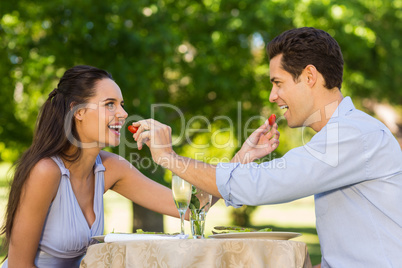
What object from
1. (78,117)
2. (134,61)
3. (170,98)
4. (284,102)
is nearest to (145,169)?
(134,61)

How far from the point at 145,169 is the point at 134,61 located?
6.03 feet

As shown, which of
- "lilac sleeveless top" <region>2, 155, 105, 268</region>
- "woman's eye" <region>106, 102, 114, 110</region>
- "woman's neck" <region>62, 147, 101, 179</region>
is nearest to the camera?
"lilac sleeveless top" <region>2, 155, 105, 268</region>

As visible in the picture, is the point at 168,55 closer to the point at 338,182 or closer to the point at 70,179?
the point at 70,179

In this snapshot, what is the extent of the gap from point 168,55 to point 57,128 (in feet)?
17.9

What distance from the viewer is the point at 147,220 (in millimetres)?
11203

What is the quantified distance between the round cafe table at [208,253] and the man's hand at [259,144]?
3.39ft

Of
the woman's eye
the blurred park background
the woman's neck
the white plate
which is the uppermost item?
the blurred park background

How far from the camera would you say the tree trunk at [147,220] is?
1106 cm

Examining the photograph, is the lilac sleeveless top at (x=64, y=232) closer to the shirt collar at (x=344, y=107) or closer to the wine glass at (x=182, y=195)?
the wine glass at (x=182, y=195)

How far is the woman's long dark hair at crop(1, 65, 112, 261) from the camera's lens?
3.33 m

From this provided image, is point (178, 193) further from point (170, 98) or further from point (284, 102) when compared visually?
point (170, 98)

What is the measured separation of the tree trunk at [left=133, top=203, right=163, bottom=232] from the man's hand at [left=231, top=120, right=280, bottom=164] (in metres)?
7.70

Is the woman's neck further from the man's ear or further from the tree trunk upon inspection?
the tree trunk

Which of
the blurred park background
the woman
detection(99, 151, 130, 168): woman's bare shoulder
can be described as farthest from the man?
the blurred park background
